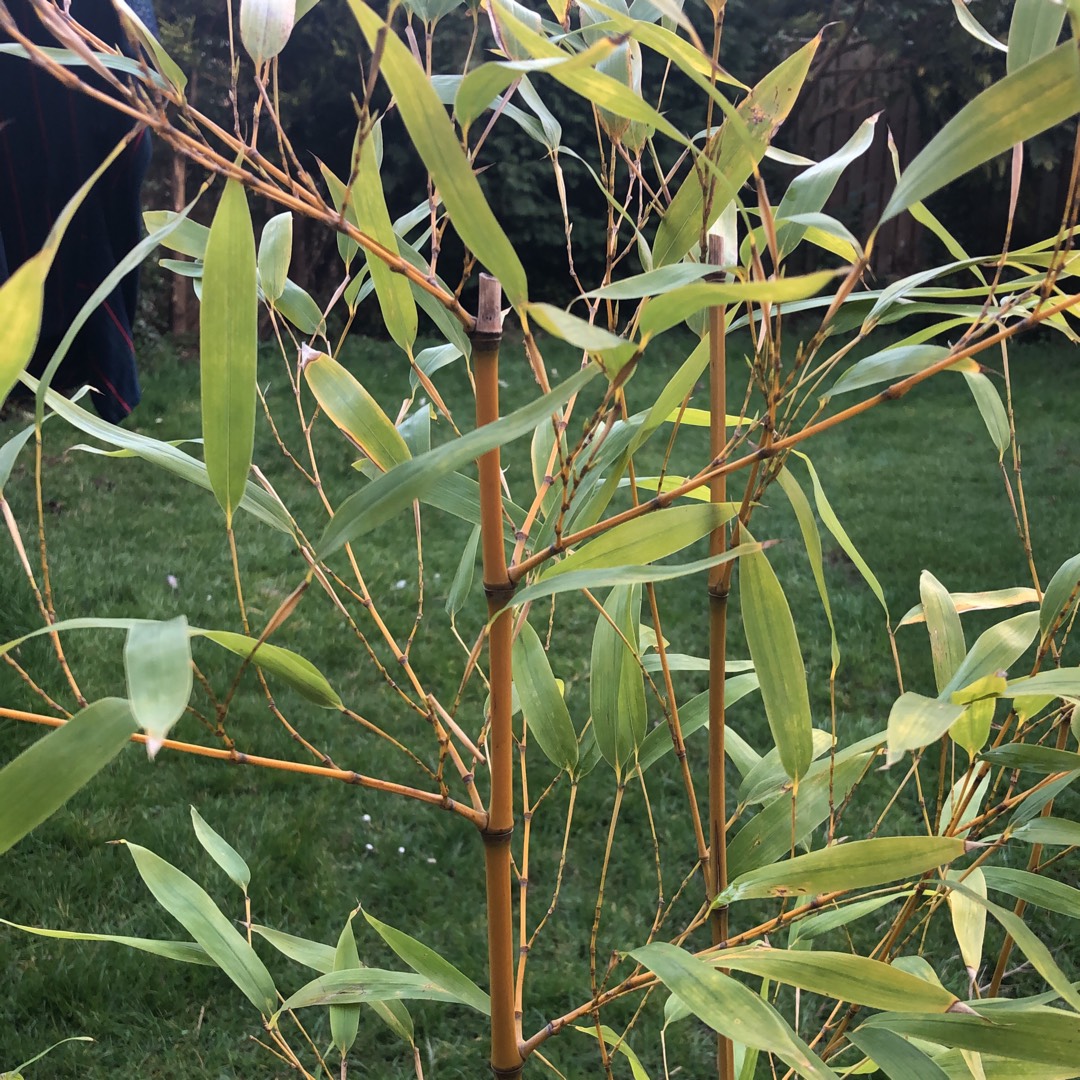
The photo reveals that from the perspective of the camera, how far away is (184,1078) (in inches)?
42.2

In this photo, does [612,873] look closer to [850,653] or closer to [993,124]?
[850,653]

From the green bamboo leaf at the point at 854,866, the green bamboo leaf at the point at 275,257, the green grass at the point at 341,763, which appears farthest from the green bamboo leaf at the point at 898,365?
the green grass at the point at 341,763

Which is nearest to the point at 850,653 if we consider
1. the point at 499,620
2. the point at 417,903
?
the point at 417,903

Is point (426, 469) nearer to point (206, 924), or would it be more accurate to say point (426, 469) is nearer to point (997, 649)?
point (997, 649)

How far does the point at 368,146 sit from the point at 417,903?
1.15m

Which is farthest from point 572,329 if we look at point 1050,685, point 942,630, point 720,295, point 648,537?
point 942,630

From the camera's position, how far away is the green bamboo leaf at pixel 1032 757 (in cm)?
42

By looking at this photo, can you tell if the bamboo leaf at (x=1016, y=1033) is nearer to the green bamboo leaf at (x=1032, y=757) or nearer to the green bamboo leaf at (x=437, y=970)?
the green bamboo leaf at (x=1032, y=757)

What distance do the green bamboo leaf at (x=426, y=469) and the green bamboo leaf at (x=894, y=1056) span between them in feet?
1.03

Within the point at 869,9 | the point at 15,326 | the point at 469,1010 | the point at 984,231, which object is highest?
the point at 869,9

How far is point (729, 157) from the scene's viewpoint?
0.39 m

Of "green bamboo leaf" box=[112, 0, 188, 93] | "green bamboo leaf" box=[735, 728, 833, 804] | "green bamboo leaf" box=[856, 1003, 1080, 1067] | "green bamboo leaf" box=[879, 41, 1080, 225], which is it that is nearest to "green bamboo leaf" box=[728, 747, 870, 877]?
"green bamboo leaf" box=[735, 728, 833, 804]

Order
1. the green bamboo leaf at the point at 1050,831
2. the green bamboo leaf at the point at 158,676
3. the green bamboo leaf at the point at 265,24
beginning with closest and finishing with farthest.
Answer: the green bamboo leaf at the point at 158,676
the green bamboo leaf at the point at 265,24
the green bamboo leaf at the point at 1050,831

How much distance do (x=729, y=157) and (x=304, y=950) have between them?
0.55 meters
